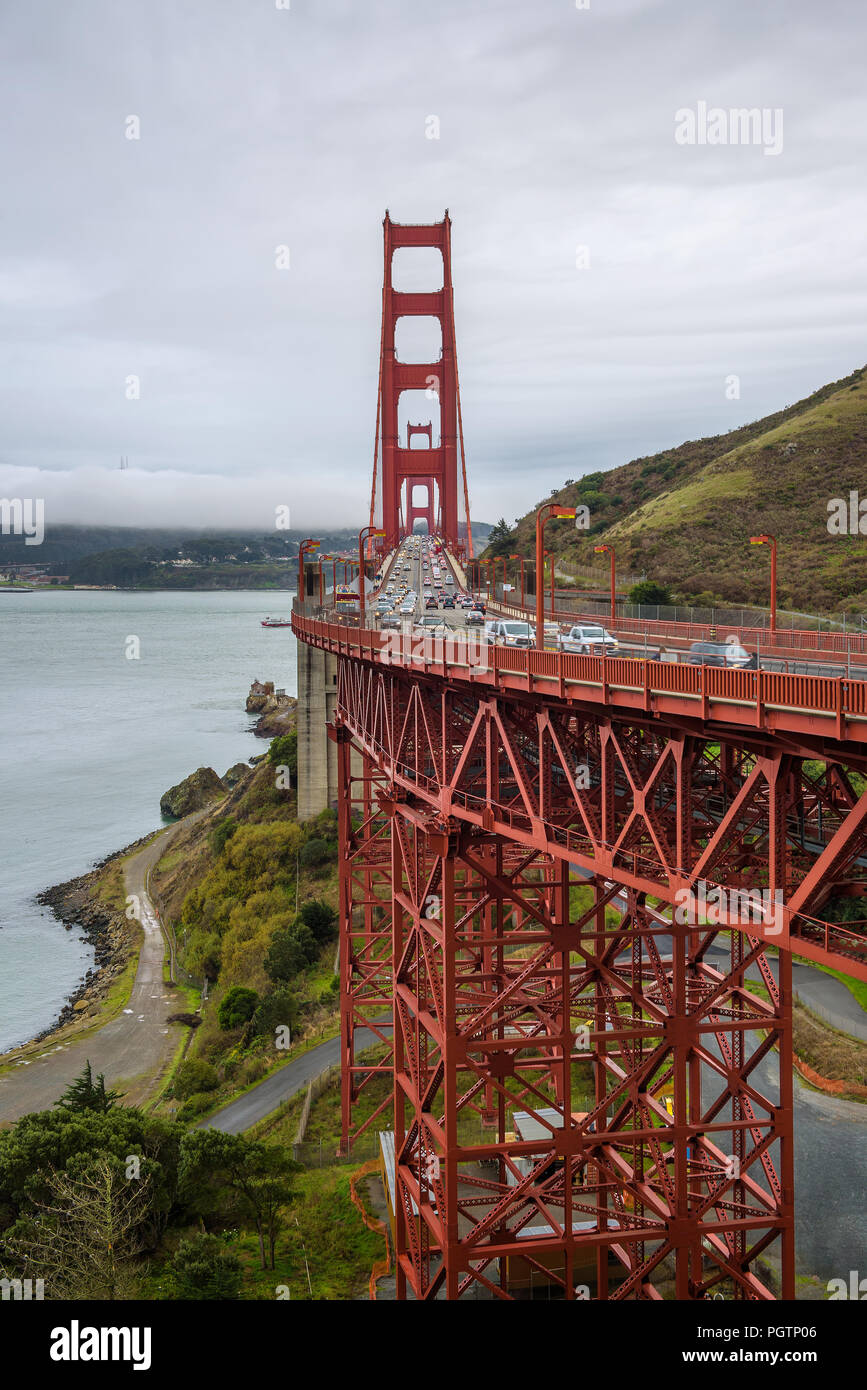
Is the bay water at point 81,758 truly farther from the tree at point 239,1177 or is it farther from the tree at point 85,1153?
the tree at point 239,1177

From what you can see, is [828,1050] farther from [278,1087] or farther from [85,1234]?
[85,1234]

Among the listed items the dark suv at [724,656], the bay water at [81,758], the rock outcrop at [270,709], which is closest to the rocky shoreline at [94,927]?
the bay water at [81,758]

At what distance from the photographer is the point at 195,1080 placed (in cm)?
3136

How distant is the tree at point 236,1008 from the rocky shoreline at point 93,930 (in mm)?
8452

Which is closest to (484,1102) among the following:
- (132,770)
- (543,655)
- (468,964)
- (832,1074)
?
(468,964)

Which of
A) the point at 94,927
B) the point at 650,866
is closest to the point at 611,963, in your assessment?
the point at 650,866

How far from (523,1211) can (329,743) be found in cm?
3495

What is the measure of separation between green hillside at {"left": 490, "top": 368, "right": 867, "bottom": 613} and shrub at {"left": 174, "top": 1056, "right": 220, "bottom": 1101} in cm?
3006

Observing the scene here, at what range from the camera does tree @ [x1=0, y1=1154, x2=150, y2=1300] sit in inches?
683

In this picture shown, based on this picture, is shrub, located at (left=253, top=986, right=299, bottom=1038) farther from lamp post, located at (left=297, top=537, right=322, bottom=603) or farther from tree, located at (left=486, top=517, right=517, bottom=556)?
tree, located at (left=486, top=517, right=517, bottom=556)

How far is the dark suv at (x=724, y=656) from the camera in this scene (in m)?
13.0

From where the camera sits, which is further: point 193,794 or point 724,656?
point 193,794

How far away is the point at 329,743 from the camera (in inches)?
2071

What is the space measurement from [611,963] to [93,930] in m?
43.2
